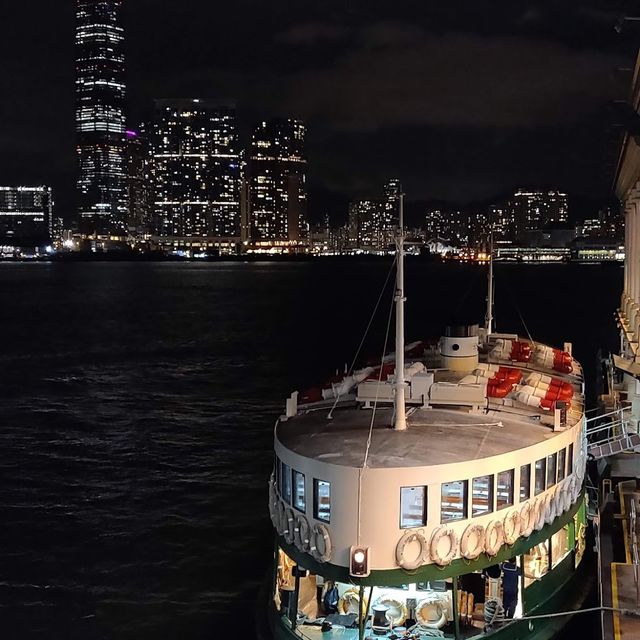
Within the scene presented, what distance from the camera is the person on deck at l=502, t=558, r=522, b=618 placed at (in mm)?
15922

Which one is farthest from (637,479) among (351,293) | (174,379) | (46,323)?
(351,293)

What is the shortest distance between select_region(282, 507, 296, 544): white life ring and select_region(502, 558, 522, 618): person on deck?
427cm

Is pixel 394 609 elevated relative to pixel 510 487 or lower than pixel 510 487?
lower

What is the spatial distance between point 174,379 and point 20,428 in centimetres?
1743

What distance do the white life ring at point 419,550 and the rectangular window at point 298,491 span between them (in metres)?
1.99

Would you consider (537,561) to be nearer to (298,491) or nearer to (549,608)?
(549,608)

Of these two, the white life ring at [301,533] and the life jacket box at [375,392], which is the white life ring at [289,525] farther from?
the life jacket box at [375,392]

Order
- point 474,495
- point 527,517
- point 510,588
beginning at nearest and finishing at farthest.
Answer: point 474,495
point 527,517
point 510,588

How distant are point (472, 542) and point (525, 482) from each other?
6.25 ft

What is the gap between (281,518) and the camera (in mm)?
15812

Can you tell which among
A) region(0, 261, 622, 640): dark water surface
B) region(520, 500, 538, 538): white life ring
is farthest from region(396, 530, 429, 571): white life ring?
region(0, 261, 622, 640): dark water surface

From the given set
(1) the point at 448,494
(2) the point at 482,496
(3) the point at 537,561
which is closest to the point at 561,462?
(3) the point at 537,561

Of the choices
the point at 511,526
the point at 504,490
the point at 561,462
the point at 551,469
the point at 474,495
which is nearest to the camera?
the point at 474,495

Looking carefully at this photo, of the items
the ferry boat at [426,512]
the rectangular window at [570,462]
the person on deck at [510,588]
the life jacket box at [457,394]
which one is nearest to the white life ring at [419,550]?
the ferry boat at [426,512]
